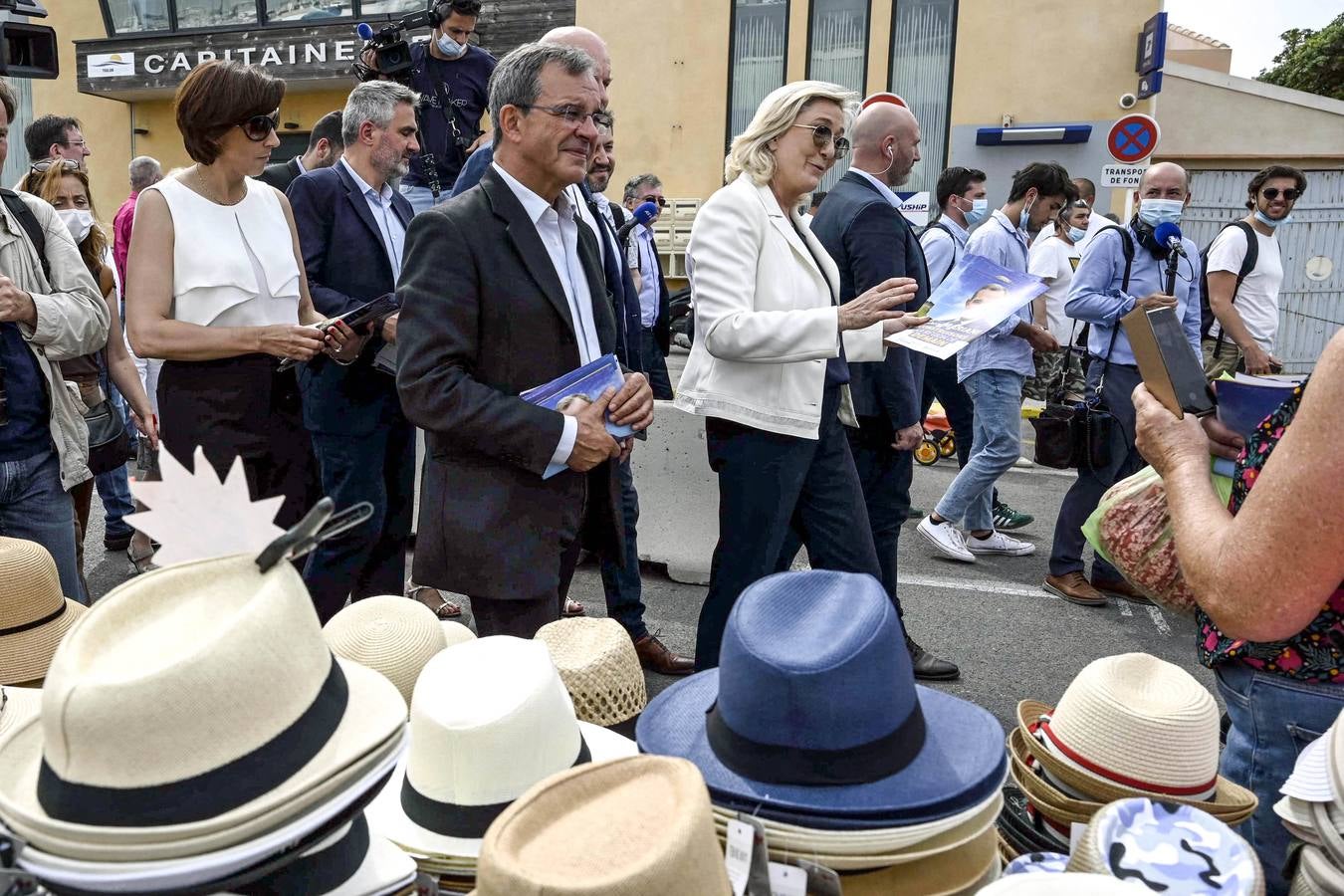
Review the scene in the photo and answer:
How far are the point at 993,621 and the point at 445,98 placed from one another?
421 cm

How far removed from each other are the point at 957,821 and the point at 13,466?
2.78 metres

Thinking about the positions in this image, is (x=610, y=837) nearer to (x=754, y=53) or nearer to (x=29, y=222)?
(x=29, y=222)

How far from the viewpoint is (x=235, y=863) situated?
1.11 m

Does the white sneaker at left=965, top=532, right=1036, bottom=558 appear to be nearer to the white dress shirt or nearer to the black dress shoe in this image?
the black dress shoe

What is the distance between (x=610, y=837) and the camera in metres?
1.16

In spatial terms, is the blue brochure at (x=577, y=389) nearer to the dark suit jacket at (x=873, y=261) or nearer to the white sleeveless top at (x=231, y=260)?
the white sleeveless top at (x=231, y=260)

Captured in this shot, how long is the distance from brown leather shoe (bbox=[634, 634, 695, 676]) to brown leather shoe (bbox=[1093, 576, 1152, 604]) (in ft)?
8.21

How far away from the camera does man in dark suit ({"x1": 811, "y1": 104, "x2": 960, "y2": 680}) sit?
369 centimetres

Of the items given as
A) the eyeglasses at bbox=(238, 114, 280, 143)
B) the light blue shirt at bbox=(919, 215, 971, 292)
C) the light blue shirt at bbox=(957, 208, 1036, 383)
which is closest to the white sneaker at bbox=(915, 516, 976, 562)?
the light blue shirt at bbox=(957, 208, 1036, 383)

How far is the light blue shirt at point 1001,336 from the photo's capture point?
18.9 ft

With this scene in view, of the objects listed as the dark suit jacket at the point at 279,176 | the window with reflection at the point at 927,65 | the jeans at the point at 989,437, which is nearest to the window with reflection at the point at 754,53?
the window with reflection at the point at 927,65

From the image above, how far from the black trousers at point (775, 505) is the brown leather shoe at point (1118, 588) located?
2.54 metres

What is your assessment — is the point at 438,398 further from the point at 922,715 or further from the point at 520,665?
the point at 922,715

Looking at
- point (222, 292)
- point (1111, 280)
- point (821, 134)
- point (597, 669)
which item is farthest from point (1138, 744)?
point (1111, 280)
